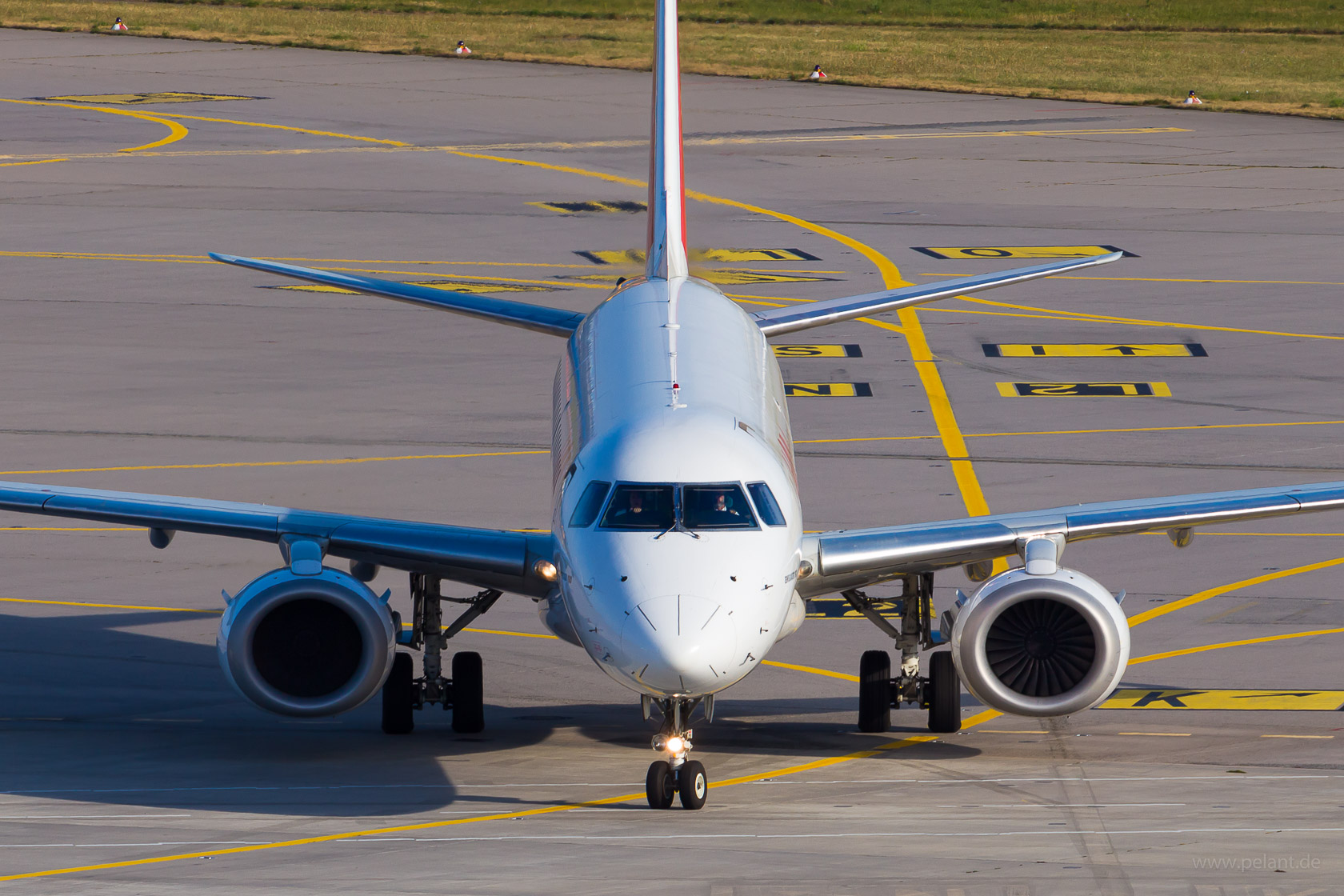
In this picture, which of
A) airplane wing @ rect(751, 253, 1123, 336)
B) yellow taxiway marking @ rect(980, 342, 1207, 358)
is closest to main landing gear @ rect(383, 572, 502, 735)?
airplane wing @ rect(751, 253, 1123, 336)

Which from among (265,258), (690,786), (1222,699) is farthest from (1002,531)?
(265,258)

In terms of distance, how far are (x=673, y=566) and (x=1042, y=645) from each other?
14.0 feet

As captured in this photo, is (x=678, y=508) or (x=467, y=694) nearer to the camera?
(x=678, y=508)

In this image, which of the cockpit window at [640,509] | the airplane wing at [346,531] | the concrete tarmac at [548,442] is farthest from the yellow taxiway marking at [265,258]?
the cockpit window at [640,509]

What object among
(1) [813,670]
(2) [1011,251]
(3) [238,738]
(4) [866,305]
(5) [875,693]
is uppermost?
(2) [1011,251]

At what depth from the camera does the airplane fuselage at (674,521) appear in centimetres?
1597

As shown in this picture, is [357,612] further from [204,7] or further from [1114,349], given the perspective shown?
[204,7]

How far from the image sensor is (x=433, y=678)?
2084 centimetres

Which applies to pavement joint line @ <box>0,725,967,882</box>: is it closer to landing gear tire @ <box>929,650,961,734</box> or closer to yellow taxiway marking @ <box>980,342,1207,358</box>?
landing gear tire @ <box>929,650,961,734</box>

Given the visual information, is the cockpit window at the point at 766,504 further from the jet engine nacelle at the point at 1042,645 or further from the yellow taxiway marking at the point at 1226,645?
the yellow taxiway marking at the point at 1226,645

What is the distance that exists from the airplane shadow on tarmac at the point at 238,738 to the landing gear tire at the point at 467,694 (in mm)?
192

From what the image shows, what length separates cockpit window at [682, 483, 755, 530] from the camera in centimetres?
1686

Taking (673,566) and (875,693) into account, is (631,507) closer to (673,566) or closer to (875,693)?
(673,566)

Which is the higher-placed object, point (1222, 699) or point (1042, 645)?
point (1222, 699)
